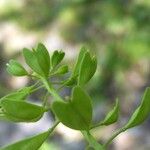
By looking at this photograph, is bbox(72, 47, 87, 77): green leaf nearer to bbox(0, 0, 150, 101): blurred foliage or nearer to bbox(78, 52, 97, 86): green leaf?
bbox(78, 52, 97, 86): green leaf

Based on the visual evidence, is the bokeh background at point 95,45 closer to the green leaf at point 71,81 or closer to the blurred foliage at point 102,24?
the blurred foliage at point 102,24

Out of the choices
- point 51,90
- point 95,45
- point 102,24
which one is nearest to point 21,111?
point 51,90

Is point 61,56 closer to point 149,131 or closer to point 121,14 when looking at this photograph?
point 149,131

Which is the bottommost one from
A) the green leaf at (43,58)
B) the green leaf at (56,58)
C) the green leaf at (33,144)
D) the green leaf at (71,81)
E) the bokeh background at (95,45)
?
the bokeh background at (95,45)

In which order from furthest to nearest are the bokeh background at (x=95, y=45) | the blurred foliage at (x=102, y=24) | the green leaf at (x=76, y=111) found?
1. the blurred foliage at (x=102, y=24)
2. the bokeh background at (x=95, y=45)
3. the green leaf at (x=76, y=111)

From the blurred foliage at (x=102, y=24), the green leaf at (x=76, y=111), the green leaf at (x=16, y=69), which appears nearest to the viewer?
the green leaf at (x=76, y=111)

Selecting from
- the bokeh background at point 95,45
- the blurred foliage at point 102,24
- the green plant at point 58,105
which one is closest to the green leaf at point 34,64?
the green plant at point 58,105

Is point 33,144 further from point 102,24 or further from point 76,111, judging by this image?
point 102,24
